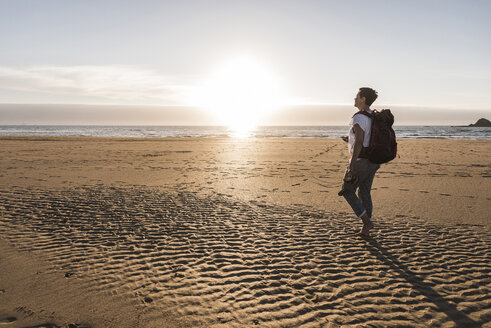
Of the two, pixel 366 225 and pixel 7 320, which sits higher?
pixel 366 225

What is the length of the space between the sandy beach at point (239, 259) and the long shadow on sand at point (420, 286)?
18mm

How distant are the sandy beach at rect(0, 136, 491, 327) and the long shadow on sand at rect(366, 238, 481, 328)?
0.02 meters

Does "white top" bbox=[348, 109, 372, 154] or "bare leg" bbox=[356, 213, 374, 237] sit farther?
"bare leg" bbox=[356, 213, 374, 237]

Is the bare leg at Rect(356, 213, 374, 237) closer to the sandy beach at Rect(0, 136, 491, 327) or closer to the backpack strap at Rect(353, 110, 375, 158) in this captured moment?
the sandy beach at Rect(0, 136, 491, 327)

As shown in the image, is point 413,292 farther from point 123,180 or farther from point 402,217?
point 123,180

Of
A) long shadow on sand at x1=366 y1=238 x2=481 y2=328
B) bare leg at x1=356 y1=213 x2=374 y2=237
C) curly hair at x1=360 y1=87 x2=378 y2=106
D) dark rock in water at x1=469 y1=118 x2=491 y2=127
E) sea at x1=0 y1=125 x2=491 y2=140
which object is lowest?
long shadow on sand at x1=366 y1=238 x2=481 y2=328

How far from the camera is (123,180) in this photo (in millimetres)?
11250

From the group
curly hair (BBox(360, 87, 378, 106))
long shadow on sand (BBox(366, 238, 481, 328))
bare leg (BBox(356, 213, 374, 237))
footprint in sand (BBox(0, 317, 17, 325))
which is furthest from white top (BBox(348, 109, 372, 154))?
footprint in sand (BBox(0, 317, 17, 325))

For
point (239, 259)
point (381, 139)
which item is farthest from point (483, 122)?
point (239, 259)

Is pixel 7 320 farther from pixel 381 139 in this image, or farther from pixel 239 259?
pixel 381 139

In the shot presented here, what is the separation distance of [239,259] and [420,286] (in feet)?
7.78

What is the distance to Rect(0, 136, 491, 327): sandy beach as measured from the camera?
331cm

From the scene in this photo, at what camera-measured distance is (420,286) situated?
3.83m

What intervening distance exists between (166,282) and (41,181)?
9.05m
